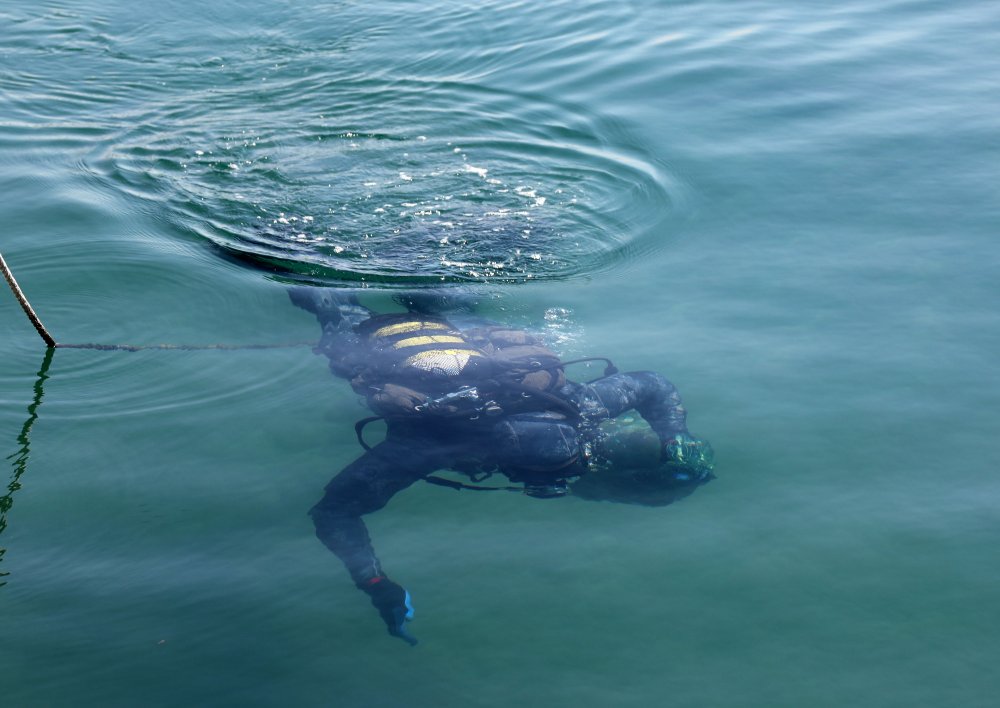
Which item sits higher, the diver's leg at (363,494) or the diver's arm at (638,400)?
the diver's arm at (638,400)

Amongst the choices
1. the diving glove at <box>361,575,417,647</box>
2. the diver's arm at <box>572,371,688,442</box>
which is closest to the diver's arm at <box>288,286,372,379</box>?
the diver's arm at <box>572,371,688,442</box>

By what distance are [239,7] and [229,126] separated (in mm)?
2983

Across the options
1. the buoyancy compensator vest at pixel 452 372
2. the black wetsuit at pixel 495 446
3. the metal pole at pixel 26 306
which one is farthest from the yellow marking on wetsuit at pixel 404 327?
the metal pole at pixel 26 306

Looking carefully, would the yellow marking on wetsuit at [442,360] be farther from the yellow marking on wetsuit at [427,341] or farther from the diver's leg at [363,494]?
the diver's leg at [363,494]

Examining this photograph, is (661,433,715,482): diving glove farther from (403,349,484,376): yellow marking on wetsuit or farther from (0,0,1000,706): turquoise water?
(403,349,484,376): yellow marking on wetsuit

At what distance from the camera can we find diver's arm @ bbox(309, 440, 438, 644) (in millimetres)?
3795

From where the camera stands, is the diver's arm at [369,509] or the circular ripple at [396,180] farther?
the circular ripple at [396,180]

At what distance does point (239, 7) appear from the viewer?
1039 centimetres

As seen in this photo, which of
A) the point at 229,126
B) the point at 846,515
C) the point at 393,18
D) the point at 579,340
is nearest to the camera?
the point at 846,515

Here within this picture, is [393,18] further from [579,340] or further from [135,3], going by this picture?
[579,340]

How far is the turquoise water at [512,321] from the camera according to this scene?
12.1 feet

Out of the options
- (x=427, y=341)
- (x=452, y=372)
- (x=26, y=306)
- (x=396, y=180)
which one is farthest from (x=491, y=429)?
(x=396, y=180)

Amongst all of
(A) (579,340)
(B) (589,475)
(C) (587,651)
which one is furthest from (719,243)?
(C) (587,651)

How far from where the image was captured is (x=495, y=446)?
14.8 ft
